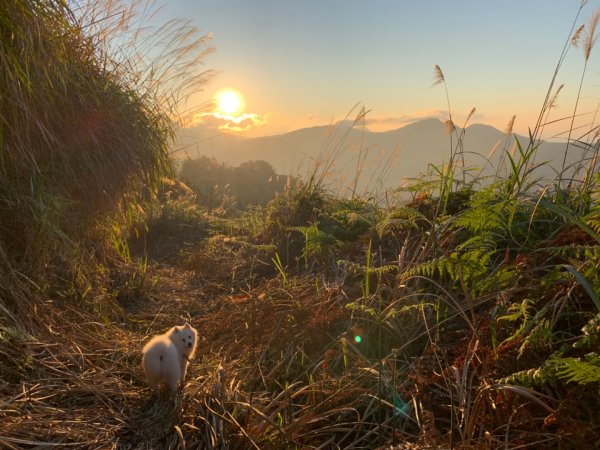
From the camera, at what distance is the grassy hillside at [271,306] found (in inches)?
64.4

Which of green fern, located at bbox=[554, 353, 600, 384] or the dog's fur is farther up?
green fern, located at bbox=[554, 353, 600, 384]

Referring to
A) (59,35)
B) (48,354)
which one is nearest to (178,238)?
(59,35)

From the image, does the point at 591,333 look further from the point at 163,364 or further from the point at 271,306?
the point at 271,306

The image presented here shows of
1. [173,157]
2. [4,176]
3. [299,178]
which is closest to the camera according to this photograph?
[4,176]

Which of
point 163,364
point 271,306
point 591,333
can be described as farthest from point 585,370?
point 271,306

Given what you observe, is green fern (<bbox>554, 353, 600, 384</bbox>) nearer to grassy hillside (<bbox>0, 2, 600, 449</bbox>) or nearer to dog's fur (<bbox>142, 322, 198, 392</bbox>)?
grassy hillside (<bbox>0, 2, 600, 449</bbox>)

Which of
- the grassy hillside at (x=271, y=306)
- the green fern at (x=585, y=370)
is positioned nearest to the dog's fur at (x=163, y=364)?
the grassy hillside at (x=271, y=306)

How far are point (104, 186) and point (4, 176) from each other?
712 mm

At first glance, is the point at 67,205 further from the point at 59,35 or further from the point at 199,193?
the point at 199,193

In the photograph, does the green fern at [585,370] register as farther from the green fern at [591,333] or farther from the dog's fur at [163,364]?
the dog's fur at [163,364]

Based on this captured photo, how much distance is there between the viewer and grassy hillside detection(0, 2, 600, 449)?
5.37ft

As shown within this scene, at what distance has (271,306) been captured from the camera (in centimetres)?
300

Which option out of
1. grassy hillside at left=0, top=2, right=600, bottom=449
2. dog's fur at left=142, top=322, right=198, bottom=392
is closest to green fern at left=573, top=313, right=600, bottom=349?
grassy hillside at left=0, top=2, right=600, bottom=449

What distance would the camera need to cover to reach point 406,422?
170 centimetres
